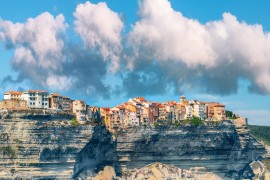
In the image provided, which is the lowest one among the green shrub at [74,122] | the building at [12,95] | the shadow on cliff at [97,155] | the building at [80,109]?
the shadow on cliff at [97,155]

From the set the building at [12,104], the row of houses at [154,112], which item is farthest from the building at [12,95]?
the row of houses at [154,112]

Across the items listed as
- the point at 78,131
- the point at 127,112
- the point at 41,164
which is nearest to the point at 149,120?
the point at 127,112

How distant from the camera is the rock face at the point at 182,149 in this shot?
68625mm

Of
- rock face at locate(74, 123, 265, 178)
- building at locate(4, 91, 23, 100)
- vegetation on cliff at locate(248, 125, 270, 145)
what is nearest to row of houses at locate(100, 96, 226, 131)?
rock face at locate(74, 123, 265, 178)

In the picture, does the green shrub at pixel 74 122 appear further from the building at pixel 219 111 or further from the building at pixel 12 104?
the building at pixel 219 111

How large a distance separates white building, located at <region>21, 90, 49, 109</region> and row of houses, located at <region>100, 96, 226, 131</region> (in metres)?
7.82

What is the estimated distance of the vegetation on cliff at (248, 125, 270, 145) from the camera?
104m

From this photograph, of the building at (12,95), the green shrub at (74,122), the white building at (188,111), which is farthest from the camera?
the white building at (188,111)

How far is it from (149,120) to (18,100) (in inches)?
673

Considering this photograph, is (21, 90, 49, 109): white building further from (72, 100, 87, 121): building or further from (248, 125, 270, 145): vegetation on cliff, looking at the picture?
(248, 125, 270, 145): vegetation on cliff

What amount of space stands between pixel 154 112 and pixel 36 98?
15547mm

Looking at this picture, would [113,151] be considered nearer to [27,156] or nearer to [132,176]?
[132,176]

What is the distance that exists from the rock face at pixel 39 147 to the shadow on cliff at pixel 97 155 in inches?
66.6

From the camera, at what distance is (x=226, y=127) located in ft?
239
